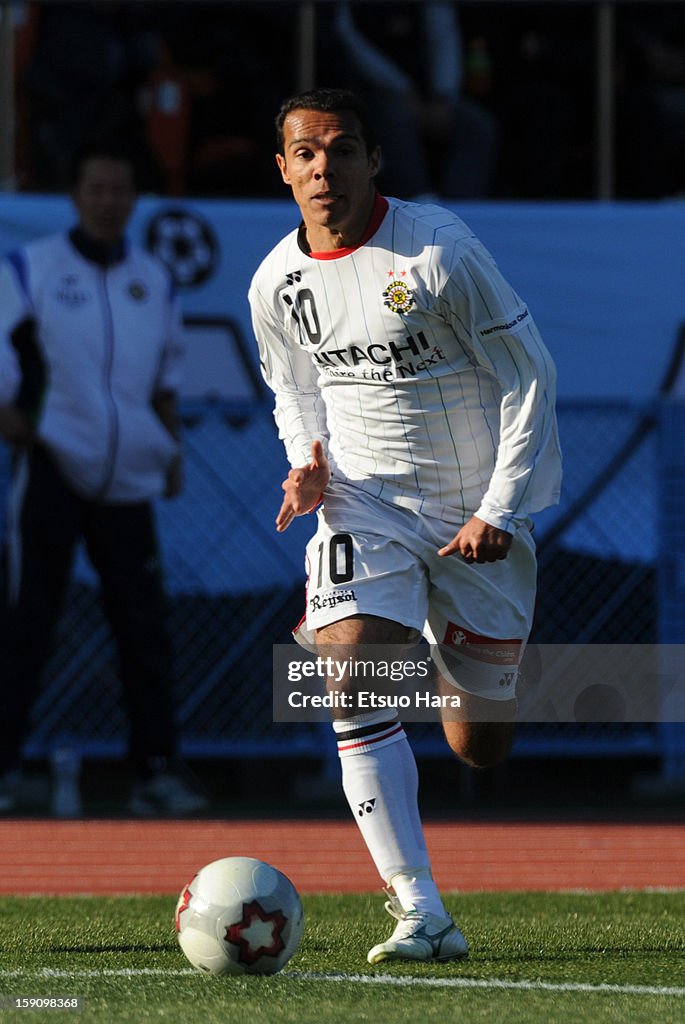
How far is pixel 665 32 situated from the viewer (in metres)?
11.4

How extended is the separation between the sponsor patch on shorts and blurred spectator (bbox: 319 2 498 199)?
5.20 m

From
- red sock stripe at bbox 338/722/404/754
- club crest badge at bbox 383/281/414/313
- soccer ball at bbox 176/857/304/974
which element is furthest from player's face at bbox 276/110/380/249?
soccer ball at bbox 176/857/304/974

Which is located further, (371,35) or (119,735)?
(371,35)

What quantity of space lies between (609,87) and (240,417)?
281 cm

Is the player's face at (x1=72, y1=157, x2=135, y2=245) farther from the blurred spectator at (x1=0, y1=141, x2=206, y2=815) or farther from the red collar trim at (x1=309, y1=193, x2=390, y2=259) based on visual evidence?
the red collar trim at (x1=309, y1=193, x2=390, y2=259)

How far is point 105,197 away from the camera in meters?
8.12

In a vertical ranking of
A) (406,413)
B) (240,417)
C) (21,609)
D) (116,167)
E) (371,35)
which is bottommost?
(21,609)

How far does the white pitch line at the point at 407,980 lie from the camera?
4.23 meters

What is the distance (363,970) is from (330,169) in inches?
76.3

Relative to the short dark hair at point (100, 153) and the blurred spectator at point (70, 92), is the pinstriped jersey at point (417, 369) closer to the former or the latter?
the short dark hair at point (100, 153)

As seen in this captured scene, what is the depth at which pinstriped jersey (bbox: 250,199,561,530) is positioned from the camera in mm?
4750

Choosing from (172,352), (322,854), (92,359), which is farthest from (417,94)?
(322,854)

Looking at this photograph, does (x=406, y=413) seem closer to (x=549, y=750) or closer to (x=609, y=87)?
(x=549, y=750)

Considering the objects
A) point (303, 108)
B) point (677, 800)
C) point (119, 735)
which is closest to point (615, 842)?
point (677, 800)
